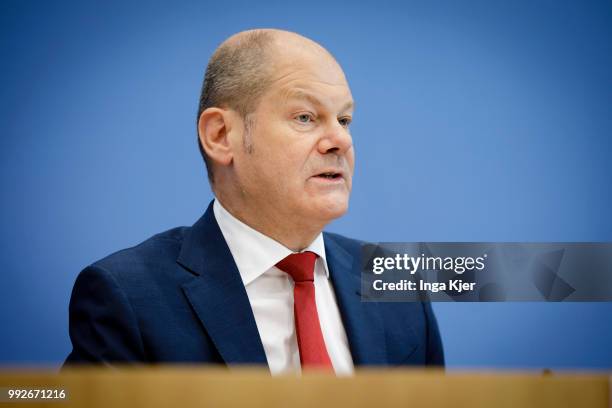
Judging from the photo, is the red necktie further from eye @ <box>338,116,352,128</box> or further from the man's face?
eye @ <box>338,116,352,128</box>

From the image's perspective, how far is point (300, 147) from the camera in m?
1.93

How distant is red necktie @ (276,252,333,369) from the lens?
5.81 ft

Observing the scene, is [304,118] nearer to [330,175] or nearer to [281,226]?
[330,175]

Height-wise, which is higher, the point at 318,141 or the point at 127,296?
the point at 318,141

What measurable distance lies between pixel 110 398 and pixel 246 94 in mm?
1131

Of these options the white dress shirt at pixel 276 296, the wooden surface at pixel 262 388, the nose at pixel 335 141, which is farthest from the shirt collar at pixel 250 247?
the wooden surface at pixel 262 388

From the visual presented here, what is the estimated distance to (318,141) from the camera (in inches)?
76.4

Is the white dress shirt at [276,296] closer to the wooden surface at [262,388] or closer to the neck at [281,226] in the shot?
the neck at [281,226]

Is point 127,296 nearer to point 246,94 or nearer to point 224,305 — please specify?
point 224,305

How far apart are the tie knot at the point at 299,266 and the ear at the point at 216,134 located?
0.32 m

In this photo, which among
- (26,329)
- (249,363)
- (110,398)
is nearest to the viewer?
(110,398)

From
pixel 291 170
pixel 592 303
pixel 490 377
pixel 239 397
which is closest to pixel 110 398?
pixel 239 397

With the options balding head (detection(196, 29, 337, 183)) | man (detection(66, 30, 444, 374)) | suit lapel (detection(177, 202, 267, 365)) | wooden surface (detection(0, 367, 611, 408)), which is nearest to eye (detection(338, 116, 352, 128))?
man (detection(66, 30, 444, 374))

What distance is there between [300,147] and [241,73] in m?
0.26
